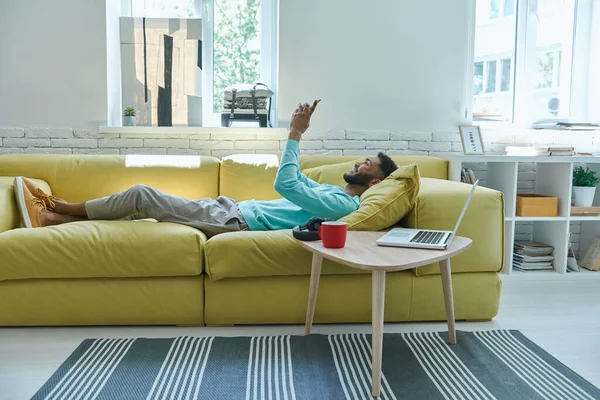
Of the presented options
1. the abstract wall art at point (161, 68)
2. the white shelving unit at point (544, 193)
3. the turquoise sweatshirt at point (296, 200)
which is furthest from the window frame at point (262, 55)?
the white shelving unit at point (544, 193)

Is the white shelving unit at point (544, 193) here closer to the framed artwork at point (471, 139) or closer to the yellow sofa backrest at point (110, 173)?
the framed artwork at point (471, 139)

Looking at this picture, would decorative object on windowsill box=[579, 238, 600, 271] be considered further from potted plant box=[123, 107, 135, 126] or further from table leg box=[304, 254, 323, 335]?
potted plant box=[123, 107, 135, 126]

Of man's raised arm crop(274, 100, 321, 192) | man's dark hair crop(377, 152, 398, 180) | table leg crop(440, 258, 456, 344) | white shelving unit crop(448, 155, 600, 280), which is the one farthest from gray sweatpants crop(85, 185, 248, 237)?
white shelving unit crop(448, 155, 600, 280)

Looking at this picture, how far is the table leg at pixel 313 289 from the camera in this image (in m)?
2.36

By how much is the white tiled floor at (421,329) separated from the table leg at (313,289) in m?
0.09

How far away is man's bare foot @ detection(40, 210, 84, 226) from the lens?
9.02 ft

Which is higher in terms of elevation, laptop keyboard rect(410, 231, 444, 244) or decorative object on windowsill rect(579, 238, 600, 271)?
laptop keyboard rect(410, 231, 444, 244)

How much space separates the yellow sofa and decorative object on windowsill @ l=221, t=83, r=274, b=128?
4.16 ft

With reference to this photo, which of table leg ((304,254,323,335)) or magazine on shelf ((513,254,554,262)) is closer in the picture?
table leg ((304,254,323,335))

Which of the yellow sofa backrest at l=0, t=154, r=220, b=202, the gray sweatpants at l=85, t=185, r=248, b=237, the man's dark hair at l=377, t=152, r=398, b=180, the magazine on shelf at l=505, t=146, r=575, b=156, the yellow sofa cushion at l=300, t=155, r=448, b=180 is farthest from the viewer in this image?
the magazine on shelf at l=505, t=146, r=575, b=156

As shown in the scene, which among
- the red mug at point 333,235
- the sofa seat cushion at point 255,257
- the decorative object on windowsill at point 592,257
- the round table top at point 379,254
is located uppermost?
the red mug at point 333,235

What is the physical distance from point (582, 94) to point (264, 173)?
7.66 ft

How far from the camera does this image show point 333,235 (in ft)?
6.68

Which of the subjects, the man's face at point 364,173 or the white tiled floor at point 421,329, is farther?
the man's face at point 364,173
